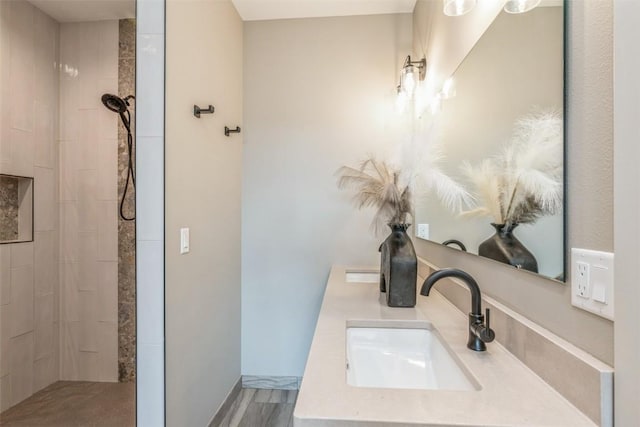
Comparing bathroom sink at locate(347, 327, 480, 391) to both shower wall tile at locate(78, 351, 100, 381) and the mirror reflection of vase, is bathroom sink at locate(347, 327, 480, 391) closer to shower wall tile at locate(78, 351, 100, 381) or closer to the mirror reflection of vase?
the mirror reflection of vase

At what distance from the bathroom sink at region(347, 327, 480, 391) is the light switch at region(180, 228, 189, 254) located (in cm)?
90

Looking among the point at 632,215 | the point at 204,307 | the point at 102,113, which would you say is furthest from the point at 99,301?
the point at 632,215

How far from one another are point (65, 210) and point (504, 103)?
2076 millimetres

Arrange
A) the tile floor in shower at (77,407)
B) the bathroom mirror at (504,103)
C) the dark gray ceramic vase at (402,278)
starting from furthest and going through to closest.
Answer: the tile floor in shower at (77,407)
the dark gray ceramic vase at (402,278)
the bathroom mirror at (504,103)

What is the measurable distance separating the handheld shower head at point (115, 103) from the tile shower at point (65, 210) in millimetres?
36

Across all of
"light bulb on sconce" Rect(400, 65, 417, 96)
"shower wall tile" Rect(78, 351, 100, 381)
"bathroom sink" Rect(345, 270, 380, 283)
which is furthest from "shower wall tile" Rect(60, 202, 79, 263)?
"light bulb on sconce" Rect(400, 65, 417, 96)

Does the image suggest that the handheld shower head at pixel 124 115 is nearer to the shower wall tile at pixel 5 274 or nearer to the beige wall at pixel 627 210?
the shower wall tile at pixel 5 274

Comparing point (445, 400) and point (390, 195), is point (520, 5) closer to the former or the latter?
point (390, 195)

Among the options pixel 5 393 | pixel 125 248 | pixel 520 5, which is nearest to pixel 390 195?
pixel 520 5

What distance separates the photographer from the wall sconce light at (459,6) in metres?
1.23

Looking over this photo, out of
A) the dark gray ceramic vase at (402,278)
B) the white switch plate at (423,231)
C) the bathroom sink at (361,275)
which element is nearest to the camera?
the dark gray ceramic vase at (402,278)

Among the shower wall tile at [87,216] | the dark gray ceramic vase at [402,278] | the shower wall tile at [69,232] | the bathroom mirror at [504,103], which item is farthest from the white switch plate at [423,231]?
the shower wall tile at [69,232]

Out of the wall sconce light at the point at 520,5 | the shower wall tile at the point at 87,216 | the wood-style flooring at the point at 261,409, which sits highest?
the wall sconce light at the point at 520,5

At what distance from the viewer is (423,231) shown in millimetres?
1984
